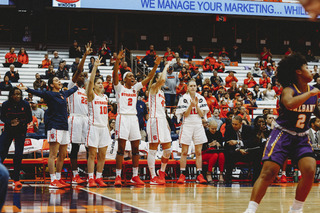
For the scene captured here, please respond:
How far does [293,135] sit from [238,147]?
21.0ft

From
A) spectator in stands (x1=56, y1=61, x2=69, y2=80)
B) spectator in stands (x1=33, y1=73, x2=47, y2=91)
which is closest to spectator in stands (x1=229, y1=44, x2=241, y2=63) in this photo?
spectator in stands (x1=56, y1=61, x2=69, y2=80)

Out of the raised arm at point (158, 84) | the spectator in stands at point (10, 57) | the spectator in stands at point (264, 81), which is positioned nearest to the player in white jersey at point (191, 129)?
the raised arm at point (158, 84)

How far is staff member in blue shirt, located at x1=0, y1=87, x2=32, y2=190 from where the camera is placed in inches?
380

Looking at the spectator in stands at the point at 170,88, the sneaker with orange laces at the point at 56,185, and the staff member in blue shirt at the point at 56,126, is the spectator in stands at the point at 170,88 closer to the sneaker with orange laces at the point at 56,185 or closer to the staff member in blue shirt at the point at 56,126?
the staff member in blue shirt at the point at 56,126

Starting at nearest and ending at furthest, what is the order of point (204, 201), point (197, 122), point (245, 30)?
point (204, 201) < point (197, 122) < point (245, 30)

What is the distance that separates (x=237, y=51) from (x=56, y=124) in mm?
18658

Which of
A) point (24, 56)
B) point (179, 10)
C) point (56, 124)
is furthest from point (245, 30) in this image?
point (56, 124)

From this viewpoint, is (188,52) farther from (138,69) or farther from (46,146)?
(46,146)

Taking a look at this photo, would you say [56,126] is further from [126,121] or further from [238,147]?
[238,147]

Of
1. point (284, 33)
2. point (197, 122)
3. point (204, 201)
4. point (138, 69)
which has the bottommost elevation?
point (204, 201)

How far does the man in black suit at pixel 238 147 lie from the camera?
473 inches

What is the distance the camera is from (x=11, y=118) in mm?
9742

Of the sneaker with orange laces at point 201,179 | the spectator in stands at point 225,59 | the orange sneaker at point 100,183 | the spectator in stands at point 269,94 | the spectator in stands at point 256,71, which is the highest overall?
the spectator in stands at point 225,59

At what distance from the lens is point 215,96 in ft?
65.9
